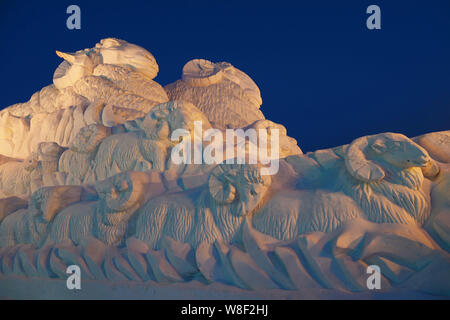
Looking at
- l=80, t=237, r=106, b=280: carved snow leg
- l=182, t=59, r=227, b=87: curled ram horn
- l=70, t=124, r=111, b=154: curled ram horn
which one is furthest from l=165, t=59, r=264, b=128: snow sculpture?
l=80, t=237, r=106, b=280: carved snow leg

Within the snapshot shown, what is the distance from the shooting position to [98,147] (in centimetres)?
409

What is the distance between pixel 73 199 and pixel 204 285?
1657mm

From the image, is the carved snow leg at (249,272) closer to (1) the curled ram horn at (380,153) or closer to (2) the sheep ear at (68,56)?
(1) the curled ram horn at (380,153)

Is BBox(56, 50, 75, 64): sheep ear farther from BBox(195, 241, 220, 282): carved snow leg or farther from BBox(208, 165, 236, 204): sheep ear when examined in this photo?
BBox(195, 241, 220, 282): carved snow leg

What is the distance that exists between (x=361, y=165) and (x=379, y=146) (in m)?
0.19

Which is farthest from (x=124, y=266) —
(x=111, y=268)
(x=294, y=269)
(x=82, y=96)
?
(x=82, y=96)

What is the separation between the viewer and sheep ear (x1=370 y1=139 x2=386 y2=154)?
254 cm

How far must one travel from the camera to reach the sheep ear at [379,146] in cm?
254

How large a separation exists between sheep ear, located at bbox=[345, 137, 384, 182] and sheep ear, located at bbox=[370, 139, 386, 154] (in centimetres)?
5

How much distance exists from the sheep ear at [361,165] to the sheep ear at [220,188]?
77 centimetres

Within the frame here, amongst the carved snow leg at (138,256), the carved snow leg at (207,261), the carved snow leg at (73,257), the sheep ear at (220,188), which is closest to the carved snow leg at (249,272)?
the carved snow leg at (207,261)

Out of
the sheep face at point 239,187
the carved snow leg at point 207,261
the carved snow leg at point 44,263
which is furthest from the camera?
the carved snow leg at point 44,263

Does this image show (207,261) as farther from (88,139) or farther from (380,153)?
(88,139)
